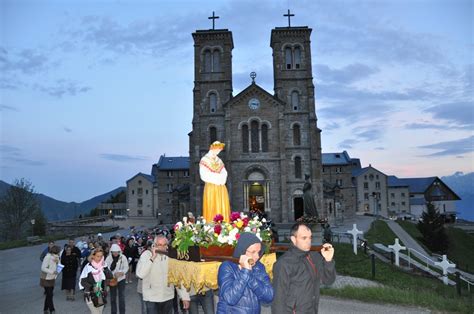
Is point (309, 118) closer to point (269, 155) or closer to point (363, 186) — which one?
point (269, 155)

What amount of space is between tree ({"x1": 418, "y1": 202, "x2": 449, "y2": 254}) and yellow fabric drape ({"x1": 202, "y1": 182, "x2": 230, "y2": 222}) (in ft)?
106

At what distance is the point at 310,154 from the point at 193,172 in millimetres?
12965

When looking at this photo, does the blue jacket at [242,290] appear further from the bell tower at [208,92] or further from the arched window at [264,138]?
the arched window at [264,138]

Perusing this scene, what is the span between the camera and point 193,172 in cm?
4350

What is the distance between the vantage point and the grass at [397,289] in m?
11.3

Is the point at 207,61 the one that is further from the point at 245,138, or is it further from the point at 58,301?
the point at 58,301

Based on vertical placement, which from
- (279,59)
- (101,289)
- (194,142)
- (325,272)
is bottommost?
(101,289)

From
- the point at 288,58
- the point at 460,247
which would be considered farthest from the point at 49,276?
the point at 460,247

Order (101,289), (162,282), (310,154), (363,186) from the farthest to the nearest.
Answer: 1. (363,186)
2. (310,154)
3. (101,289)
4. (162,282)

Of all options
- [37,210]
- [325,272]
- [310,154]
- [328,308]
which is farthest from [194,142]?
[325,272]

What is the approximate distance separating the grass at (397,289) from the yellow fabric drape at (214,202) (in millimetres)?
6441

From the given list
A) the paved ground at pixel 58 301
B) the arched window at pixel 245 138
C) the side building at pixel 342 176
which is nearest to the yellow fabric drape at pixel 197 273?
the paved ground at pixel 58 301

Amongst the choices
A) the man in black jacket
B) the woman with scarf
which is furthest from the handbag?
the man in black jacket

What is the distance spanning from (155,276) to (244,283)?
3661mm
